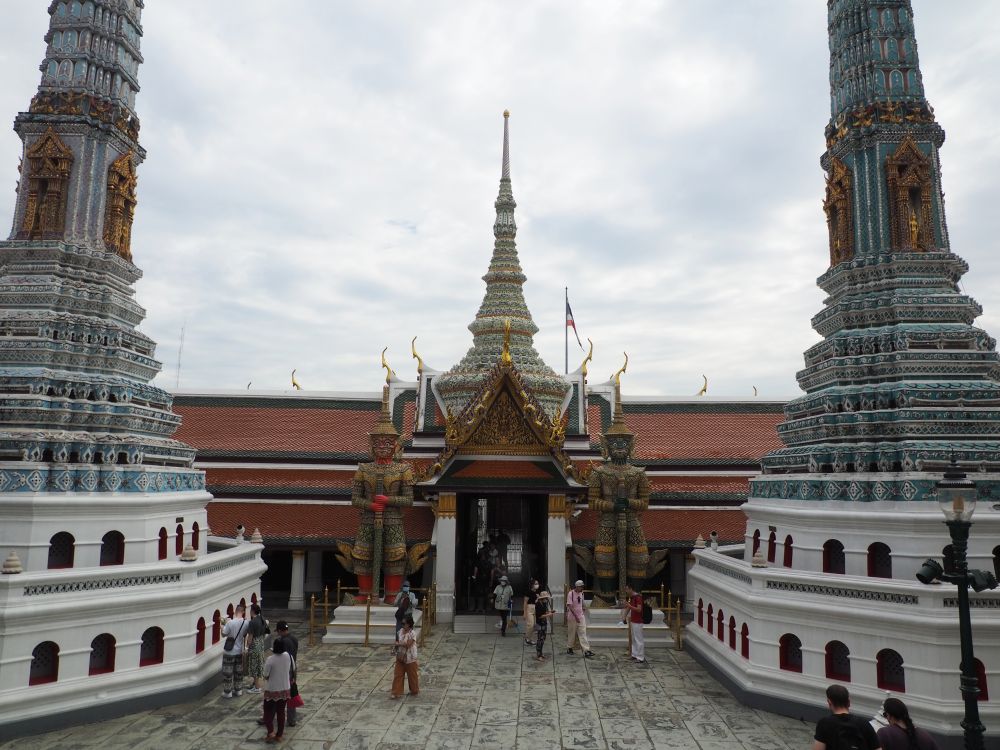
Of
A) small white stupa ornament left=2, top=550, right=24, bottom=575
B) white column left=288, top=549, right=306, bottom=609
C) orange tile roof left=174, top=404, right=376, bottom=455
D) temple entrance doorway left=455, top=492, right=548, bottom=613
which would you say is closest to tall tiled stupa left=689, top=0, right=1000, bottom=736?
temple entrance doorway left=455, top=492, right=548, bottom=613

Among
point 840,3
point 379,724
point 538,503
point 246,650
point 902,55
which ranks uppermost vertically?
point 840,3

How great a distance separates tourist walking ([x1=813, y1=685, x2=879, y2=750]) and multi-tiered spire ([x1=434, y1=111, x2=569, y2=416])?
18.9 meters

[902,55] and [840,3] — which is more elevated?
[840,3]

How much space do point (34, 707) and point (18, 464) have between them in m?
3.94

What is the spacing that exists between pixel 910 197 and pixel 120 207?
666 inches

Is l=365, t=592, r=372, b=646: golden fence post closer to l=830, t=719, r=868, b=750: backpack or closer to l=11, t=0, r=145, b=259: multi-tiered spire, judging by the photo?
l=11, t=0, r=145, b=259: multi-tiered spire

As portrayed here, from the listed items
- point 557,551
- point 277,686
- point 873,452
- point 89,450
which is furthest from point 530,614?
point 89,450

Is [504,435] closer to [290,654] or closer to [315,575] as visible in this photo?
[315,575]

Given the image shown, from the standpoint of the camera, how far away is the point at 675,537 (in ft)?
70.8

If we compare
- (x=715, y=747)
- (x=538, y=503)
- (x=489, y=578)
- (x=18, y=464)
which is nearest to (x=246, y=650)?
(x=18, y=464)

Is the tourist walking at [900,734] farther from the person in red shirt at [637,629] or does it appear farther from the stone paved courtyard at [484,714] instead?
the person in red shirt at [637,629]

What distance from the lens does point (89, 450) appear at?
42.7 ft

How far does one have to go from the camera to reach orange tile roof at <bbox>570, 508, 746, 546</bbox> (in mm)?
21578

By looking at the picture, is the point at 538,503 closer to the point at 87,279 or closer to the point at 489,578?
the point at 489,578
